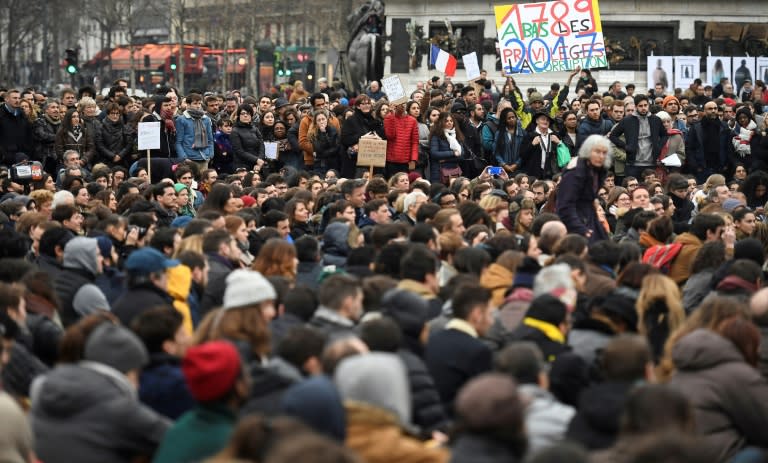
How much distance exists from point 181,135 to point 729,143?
8.97 meters

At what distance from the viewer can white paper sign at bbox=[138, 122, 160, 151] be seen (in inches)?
763

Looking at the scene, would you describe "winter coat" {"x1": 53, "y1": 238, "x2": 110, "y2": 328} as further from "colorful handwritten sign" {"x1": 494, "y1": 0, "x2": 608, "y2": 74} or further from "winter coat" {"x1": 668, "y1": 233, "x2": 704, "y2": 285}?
"colorful handwritten sign" {"x1": 494, "y1": 0, "x2": 608, "y2": 74}

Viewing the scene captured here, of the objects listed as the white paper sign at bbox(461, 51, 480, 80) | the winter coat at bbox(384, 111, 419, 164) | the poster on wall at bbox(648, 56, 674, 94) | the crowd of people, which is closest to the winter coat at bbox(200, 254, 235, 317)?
the crowd of people

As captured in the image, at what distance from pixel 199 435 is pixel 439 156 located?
1525cm

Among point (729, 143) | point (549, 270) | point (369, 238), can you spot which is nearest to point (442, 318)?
point (549, 270)

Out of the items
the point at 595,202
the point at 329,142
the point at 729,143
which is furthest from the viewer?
the point at 729,143

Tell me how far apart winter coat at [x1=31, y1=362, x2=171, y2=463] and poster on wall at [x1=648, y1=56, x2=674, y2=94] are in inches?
1112

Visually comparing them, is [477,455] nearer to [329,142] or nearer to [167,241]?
[167,241]

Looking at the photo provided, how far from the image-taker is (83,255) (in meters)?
11.2

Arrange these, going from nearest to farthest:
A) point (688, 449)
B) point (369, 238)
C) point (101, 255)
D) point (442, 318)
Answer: point (688, 449) < point (442, 318) < point (101, 255) < point (369, 238)

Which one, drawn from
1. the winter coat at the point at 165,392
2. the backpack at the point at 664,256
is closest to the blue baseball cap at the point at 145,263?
the winter coat at the point at 165,392

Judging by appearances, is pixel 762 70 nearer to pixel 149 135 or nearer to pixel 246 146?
pixel 246 146

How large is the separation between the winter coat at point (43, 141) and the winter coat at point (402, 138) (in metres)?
4.73

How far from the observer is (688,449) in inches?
231
